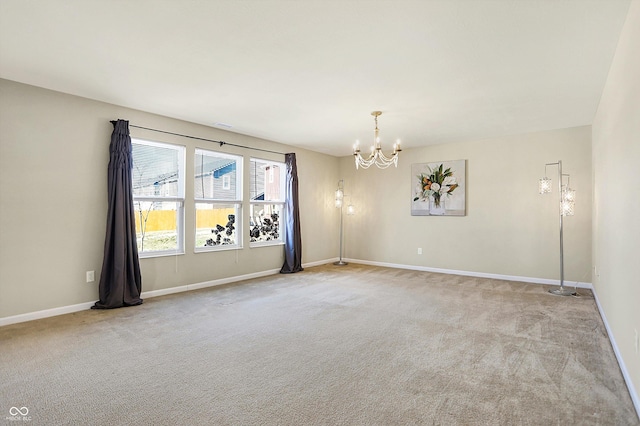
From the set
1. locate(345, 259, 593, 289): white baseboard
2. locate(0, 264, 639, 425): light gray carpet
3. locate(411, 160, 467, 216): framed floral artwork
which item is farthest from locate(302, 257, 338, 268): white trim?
locate(0, 264, 639, 425): light gray carpet

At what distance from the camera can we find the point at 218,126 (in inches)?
214

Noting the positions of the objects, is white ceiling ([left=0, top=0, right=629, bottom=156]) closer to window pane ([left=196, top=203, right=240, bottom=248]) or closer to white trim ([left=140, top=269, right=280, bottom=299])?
A: window pane ([left=196, top=203, right=240, bottom=248])

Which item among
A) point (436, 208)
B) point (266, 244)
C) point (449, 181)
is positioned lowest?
point (266, 244)

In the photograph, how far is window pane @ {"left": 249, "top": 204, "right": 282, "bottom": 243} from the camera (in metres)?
6.30

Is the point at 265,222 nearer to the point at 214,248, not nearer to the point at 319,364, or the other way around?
the point at 214,248

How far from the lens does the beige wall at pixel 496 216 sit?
17.7 feet

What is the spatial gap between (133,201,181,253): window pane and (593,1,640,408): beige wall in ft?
17.0

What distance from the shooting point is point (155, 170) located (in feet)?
16.1

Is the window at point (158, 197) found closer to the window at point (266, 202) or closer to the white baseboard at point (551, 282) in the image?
the window at point (266, 202)

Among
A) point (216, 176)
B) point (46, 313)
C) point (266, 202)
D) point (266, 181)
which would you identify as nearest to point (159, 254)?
point (46, 313)

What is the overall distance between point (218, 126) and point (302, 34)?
125 inches

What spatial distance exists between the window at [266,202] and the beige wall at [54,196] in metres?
1.64

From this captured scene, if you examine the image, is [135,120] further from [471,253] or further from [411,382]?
[471,253]

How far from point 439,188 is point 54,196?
6181 mm
